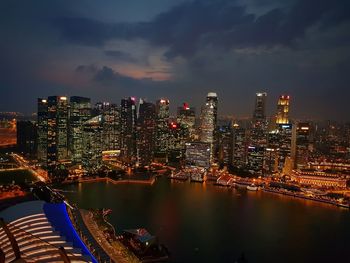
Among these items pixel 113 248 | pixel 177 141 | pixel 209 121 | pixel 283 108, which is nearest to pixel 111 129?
pixel 177 141

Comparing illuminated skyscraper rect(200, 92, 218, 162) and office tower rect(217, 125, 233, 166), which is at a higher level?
illuminated skyscraper rect(200, 92, 218, 162)

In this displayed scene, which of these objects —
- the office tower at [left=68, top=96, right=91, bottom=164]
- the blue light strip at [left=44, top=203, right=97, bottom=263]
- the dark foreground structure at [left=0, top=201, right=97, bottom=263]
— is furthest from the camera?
the office tower at [left=68, top=96, right=91, bottom=164]

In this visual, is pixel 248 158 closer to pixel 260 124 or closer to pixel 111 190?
pixel 260 124

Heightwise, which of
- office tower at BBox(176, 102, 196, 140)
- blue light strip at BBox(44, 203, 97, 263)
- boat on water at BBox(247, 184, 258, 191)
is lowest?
boat on water at BBox(247, 184, 258, 191)

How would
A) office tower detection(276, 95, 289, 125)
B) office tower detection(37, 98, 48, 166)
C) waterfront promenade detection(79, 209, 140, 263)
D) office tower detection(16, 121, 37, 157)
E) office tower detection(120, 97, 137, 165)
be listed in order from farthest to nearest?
office tower detection(276, 95, 289, 125)
office tower detection(120, 97, 137, 165)
office tower detection(16, 121, 37, 157)
office tower detection(37, 98, 48, 166)
waterfront promenade detection(79, 209, 140, 263)

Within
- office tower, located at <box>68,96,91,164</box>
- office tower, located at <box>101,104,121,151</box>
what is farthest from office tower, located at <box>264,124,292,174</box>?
office tower, located at <box>101,104,121,151</box>

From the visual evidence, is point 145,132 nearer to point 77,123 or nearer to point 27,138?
point 77,123

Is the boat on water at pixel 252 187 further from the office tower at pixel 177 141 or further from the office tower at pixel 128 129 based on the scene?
the office tower at pixel 177 141

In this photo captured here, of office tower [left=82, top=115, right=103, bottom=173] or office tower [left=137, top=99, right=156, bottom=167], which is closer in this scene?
office tower [left=82, top=115, right=103, bottom=173]

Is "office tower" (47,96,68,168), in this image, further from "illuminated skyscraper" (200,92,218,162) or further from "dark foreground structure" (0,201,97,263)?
"dark foreground structure" (0,201,97,263)
